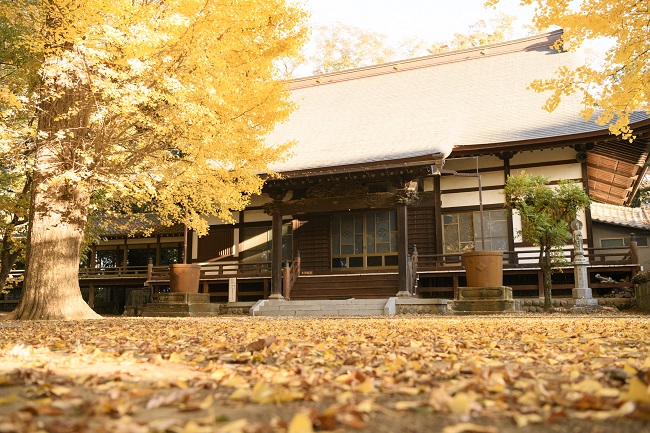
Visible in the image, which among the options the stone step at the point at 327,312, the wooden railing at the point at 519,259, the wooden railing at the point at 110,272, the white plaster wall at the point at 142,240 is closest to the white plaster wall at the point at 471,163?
the wooden railing at the point at 519,259

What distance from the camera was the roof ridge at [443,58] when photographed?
A: 827 inches

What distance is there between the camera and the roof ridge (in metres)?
21.0

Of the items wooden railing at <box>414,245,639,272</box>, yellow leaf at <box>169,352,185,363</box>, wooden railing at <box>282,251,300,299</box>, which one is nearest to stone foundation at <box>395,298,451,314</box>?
wooden railing at <box>414,245,639,272</box>

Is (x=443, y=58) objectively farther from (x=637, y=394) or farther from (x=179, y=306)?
(x=637, y=394)

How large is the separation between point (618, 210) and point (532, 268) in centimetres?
813

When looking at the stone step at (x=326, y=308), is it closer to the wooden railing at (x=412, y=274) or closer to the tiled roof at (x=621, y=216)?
the wooden railing at (x=412, y=274)

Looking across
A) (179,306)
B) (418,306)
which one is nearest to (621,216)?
(418,306)

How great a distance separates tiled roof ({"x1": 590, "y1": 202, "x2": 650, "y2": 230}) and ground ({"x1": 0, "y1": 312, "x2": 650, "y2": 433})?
16.3 m

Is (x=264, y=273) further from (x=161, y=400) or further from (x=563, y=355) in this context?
(x=161, y=400)

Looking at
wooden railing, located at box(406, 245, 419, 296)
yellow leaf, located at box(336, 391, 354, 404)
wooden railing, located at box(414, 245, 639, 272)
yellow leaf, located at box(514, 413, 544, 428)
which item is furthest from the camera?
wooden railing, located at box(406, 245, 419, 296)

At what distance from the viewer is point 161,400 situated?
84.7 inches

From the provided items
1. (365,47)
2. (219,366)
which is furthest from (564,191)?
(365,47)

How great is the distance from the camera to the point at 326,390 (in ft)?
7.89

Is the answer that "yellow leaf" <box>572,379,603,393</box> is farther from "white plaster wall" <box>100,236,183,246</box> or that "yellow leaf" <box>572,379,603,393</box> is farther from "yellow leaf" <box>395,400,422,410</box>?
"white plaster wall" <box>100,236,183,246</box>
